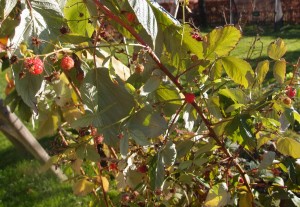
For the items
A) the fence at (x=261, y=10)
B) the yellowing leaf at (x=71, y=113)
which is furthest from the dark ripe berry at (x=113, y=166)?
the fence at (x=261, y=10)

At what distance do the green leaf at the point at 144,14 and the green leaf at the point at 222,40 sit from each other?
190 mm

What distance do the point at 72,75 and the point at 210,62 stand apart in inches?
14.7

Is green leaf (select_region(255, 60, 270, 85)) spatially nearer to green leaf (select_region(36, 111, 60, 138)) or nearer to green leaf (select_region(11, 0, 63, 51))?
green leaf (select_region(11, 0, 63, 51))

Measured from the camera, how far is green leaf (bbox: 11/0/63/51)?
93 cm

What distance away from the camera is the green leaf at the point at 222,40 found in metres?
1.02

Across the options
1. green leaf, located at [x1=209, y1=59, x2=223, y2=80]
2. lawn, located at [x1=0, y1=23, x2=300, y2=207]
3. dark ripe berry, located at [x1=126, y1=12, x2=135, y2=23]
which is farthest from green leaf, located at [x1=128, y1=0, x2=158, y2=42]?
lawn, located at [x1=0, y1=23, x2=300, y2=207]

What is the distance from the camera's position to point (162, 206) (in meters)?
1.49

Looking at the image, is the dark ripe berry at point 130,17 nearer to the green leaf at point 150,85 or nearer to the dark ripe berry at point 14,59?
the green leaf at point 150,85

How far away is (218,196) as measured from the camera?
120 centimetres

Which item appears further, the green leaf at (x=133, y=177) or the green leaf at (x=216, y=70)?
the green leaf at (x=133, y=177)

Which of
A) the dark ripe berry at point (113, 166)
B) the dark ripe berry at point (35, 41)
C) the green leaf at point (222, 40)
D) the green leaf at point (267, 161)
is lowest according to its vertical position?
the dark ripe berry at point (113, 166)

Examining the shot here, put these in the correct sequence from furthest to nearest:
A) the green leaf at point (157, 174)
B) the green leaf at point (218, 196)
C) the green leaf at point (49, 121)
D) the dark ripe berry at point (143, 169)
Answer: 1. the green leaf at point (49, 121)
2. the dark ripe berry at point (143, 169)
3. the green leaf at point (218, 196)
4. the green leaf at point (157, 174)

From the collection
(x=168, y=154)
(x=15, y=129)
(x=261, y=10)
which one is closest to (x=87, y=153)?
(x=168, y=154)

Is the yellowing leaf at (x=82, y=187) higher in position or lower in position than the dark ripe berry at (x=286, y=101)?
lower
